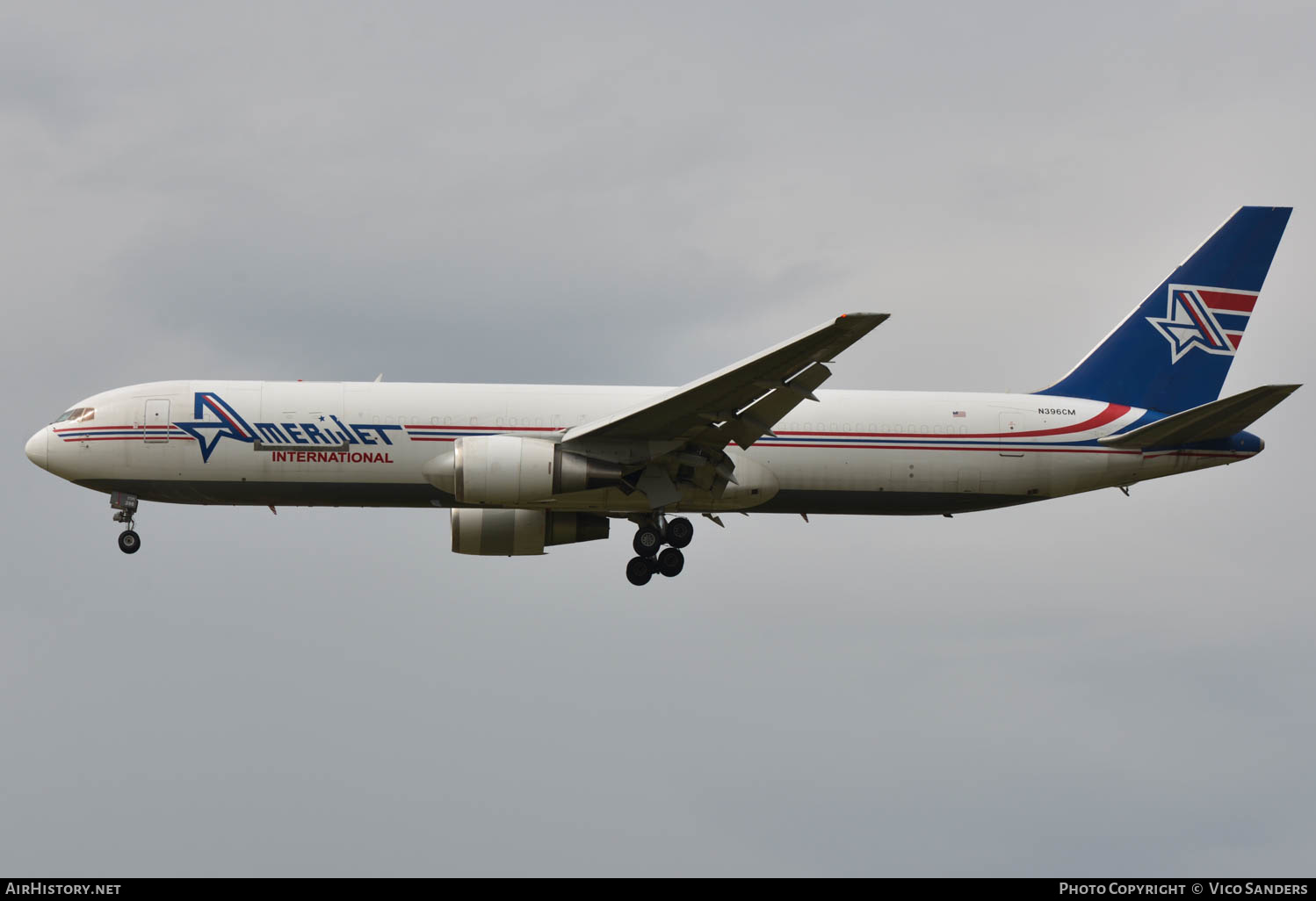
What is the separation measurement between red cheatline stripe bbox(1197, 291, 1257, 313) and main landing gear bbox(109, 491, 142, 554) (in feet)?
87.7

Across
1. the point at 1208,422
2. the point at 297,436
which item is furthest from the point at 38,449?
the point at 1208,422

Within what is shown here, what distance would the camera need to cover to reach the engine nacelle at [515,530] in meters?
36.7

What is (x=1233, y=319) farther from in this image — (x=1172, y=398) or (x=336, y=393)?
(x=336, y=393)

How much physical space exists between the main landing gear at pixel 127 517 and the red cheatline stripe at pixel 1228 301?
87.7 feet

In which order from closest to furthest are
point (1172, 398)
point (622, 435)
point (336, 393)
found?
1. point (622, 435)
2. point (336, 393)
3. point (1172, 398)

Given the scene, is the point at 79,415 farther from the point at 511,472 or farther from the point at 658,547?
the point at 658,547

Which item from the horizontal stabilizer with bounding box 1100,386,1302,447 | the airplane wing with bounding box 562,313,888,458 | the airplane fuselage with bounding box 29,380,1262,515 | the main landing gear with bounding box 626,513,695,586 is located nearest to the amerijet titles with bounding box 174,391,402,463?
the airplane fuselage with bounding box 29,380,1262,515

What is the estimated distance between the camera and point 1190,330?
127ft

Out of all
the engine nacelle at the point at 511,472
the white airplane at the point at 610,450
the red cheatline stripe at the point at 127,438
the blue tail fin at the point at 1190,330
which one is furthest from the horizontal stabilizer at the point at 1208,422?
the red cheatline stripe at the point at 127,438

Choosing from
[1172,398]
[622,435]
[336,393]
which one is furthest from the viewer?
[1172,398]

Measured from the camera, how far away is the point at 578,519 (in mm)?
37031

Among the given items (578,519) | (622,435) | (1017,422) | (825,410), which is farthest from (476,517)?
(1017,422)

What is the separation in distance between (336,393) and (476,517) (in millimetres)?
4385

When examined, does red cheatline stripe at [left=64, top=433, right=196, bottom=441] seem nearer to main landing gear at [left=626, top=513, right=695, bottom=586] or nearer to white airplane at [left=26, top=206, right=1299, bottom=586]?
white airplane at [left=26, top=206, right=1299, bottom=586]
